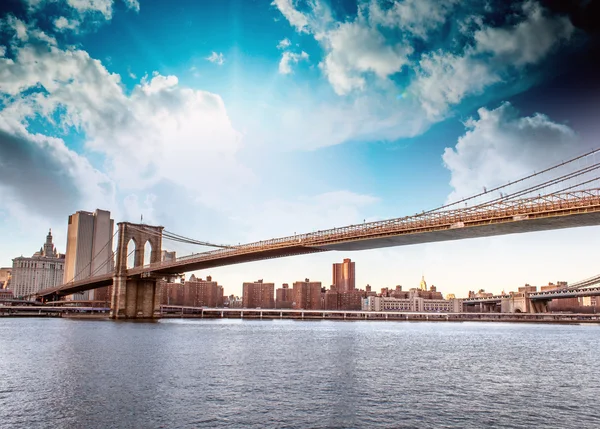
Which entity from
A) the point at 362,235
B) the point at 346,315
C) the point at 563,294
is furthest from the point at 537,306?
the point at 362,235

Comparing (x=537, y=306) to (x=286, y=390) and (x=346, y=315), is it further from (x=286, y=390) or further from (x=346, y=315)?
(x=286, y=390)

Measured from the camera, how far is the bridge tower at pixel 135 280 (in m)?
76.6

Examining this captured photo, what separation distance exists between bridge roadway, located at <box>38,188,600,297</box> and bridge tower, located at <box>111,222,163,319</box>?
454 cm

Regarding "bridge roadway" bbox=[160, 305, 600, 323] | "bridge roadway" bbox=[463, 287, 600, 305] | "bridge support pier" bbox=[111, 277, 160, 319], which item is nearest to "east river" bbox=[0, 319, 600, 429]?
"bridge support pier" bbox=[111, 277, 160, 319]

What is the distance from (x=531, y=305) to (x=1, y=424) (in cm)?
15955

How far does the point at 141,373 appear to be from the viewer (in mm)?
23750

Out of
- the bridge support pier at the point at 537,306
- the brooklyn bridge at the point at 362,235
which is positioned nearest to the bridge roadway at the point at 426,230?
the brooklyn bridge at the point at 362,235

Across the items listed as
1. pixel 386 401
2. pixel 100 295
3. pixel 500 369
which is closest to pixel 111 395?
pixel 386 401

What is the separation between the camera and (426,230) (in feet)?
153

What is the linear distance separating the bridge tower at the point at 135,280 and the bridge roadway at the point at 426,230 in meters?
4.54

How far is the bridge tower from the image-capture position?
7656 cm

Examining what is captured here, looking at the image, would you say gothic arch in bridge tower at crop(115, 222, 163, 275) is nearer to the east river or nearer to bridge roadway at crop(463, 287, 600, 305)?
the east river

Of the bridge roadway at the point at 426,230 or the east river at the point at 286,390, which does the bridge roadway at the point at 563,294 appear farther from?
the east river at the point at 286,390

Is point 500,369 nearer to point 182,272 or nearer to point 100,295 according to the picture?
point 182,272
